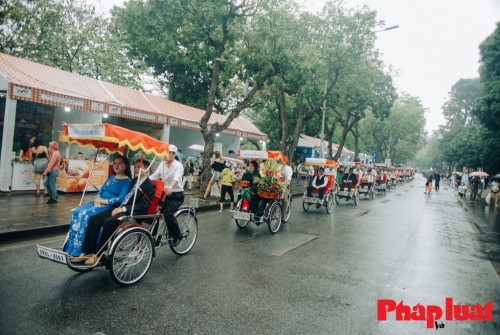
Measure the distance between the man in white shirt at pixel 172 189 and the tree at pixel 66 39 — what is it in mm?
17639

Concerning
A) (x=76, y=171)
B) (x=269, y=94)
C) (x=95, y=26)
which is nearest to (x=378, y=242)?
(x=76, y=171)

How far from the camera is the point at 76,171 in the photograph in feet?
40.7

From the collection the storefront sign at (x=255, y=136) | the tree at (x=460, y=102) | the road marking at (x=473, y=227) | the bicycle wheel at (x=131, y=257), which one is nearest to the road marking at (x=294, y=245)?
the bicycle wheel at (x=131, y=257)

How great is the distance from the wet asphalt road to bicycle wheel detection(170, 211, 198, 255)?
0.18m

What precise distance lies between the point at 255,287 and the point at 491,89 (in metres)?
26.1

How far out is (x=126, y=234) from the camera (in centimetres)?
465

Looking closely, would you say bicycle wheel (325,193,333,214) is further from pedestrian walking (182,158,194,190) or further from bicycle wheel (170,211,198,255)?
bicycle wheel (170,211,198,255)

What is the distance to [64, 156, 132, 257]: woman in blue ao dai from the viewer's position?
4594 mm

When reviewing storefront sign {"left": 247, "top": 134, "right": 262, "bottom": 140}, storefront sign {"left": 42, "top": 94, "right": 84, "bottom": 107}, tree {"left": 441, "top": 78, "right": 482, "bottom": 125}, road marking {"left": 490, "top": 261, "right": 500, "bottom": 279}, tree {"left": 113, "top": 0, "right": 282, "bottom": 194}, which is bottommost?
road marking {"left": 490, "top": 261, "right": 500, "bottom": 279}

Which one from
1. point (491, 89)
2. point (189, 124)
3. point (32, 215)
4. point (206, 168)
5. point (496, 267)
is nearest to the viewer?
point (496, 267)

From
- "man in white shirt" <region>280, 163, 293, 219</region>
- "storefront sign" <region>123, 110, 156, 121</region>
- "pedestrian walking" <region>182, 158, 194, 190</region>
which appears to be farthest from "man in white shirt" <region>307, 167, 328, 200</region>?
"storefront sign" <region>123, 110, 156, 121</region>

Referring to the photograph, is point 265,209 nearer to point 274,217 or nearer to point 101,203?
point 274,217

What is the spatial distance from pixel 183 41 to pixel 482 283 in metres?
12.7

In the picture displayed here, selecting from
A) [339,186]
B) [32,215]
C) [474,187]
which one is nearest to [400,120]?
[474,187]
